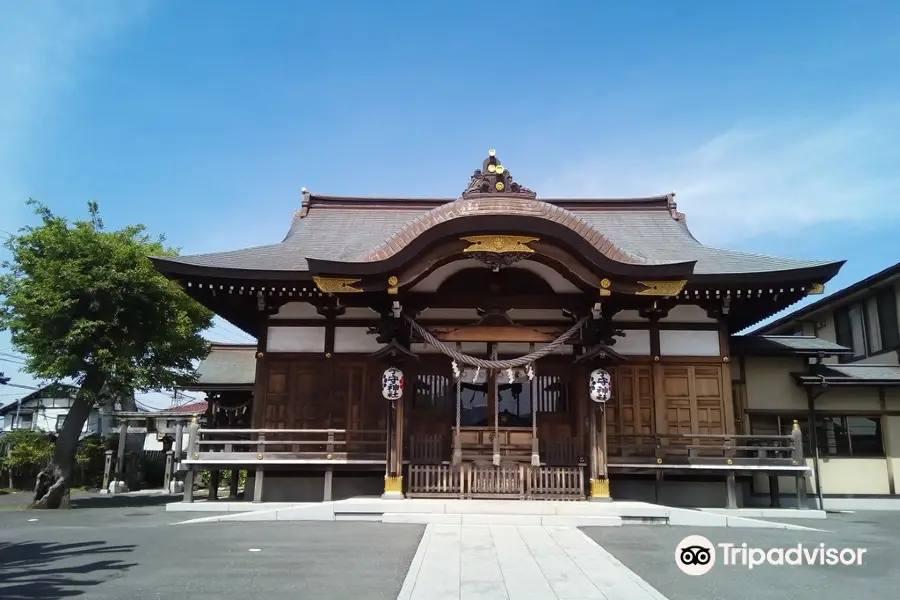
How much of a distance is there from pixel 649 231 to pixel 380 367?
8578 mm

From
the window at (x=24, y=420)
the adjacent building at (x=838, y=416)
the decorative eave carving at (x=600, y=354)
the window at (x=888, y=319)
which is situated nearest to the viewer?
the decorative eave carving at (x=600, y=354)

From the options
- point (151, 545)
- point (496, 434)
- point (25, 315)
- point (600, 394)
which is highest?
point (25, 315)

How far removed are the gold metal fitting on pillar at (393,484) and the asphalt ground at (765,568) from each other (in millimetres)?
3767

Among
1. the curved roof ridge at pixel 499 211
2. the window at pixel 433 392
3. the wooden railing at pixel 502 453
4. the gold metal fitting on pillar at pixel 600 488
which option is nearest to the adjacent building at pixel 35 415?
the window at pixel 433 392

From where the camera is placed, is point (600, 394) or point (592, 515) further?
point (600, 394)

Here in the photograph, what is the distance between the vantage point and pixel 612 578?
6461mm

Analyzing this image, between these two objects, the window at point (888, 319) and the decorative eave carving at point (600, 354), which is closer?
the decorative eave carving at point (600, 354)

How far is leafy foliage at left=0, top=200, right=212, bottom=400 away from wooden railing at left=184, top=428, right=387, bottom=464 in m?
4.36

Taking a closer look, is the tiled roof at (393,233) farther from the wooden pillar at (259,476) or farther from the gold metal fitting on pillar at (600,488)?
the gold metal fitting on pillar at (600,488)

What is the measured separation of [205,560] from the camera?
752 centimetres

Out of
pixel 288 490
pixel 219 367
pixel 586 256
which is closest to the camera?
pixel 586 256

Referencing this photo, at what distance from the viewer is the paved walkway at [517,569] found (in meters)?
5.91

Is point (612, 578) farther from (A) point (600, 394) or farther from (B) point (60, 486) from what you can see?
(B) point (60, 486)

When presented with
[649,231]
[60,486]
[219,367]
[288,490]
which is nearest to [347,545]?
[288,490]
